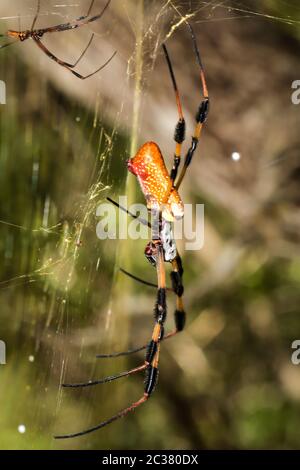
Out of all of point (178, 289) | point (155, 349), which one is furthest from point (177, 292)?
point (155, 349)

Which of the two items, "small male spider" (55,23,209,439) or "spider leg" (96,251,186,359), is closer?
"small male spider" (55,23,209,439)

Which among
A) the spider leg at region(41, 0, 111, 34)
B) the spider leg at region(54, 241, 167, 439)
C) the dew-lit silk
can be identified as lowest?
the spider leg at region(54, 241, 167, 439)

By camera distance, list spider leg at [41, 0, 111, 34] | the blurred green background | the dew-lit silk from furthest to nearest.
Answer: the blurred green background < spider leg at [41, 0, 111, 34] < the dew-lit silk

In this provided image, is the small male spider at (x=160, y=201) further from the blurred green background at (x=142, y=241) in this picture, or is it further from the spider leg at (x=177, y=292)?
the blurred green background at (x=142, y=241)

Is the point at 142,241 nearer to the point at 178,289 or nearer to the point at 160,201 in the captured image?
the point at 178,289

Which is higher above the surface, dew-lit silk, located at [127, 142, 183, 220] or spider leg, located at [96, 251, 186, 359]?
dew-lit silk, located at [127, 142, 183, 220]

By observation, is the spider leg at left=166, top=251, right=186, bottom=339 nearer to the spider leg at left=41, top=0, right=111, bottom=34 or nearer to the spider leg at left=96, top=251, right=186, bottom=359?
the spider leg at left=96, top=251, right=186, bottom=359

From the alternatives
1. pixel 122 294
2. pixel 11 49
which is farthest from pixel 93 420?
pixel 11 49

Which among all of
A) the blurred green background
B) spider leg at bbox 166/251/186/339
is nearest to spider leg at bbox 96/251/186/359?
spider leg at bbox 166/251/186/339
